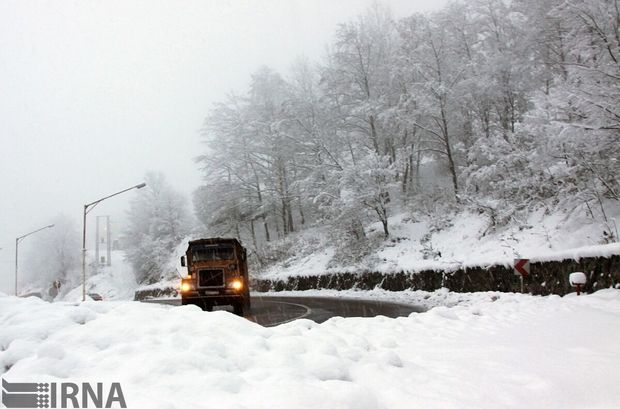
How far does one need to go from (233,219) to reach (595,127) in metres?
35.9

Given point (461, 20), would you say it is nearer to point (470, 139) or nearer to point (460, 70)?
point (460, 70)

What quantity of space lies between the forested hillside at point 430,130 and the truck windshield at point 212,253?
41.2 feet

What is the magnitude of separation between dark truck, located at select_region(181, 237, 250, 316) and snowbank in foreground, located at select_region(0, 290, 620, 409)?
9400 mm

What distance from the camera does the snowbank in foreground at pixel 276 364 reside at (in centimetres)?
395

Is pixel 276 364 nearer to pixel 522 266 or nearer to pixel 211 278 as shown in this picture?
pixel 211 278

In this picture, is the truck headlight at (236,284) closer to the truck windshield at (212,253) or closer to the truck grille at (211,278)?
the truck grille at (211,278)

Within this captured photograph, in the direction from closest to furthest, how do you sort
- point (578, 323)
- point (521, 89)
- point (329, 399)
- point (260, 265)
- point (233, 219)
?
1. point (329, 399)
2. point (578, 323)
3. point (521, 89)
4. point (260, 265)
5. point (233, 219)

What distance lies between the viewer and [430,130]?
3192 centimetres

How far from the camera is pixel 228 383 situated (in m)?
4.01

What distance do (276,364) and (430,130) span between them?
2944 cm

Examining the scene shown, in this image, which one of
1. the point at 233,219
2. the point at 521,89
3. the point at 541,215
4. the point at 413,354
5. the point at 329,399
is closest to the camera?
the point at 329,399

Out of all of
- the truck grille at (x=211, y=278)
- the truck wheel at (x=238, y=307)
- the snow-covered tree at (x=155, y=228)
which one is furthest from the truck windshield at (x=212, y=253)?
the snow-covered tree at (x=155, y=228)

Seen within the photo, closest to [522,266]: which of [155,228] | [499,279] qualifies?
[499,279]

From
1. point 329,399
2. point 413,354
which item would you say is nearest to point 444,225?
point 413,354
